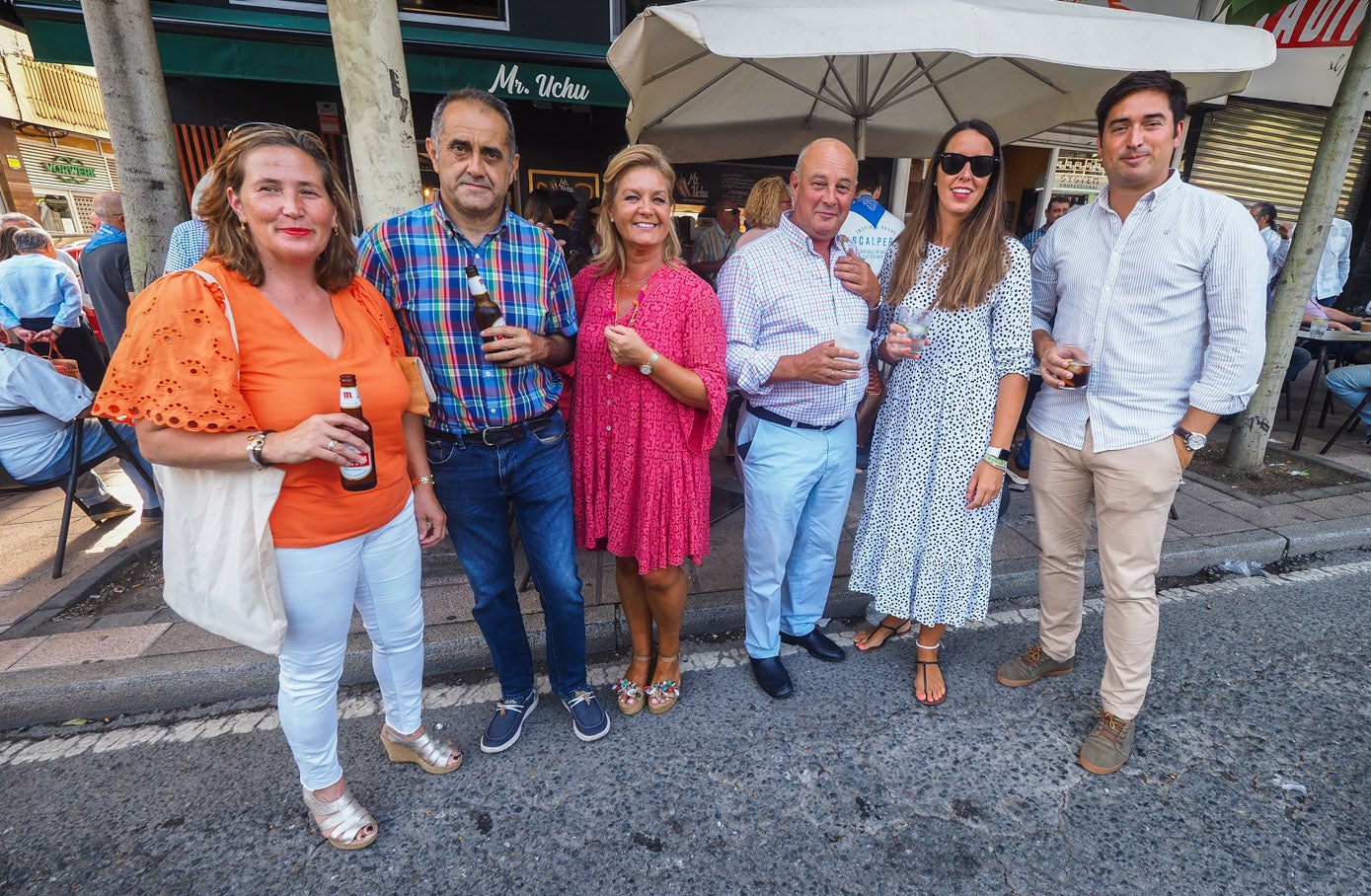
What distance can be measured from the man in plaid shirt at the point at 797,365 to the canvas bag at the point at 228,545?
1586mm

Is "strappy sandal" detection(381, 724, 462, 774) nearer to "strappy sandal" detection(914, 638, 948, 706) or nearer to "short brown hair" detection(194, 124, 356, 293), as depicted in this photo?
"short brown hair" detection(194, 124, 356, 293)

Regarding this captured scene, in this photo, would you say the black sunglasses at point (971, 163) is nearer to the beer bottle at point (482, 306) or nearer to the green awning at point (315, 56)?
the beer bottle at point (482, 306)

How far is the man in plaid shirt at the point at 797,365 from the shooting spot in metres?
2.35

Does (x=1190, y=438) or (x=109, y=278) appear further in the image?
(x=109, y=278)

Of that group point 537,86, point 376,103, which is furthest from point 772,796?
point 537,86

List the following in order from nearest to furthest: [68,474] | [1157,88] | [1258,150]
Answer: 1. [1157,88]
2. [68,474]
3. [1258,150]

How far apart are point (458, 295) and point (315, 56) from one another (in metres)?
5.22

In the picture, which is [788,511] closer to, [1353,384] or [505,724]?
[505,724]

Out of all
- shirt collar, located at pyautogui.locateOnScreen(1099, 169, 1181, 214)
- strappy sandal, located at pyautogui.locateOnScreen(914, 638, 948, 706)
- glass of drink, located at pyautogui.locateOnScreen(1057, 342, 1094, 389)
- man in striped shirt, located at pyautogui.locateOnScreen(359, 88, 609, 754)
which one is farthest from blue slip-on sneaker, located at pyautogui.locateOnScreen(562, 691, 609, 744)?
shirt collar, located at pyautogui.locateOnScreen(1099, 169, 1181, 214)

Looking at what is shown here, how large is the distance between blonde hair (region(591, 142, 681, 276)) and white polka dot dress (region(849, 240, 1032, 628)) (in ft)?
3.20

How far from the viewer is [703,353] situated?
7.28 feet

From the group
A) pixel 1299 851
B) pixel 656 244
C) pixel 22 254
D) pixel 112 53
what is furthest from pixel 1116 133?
pixel 22 254

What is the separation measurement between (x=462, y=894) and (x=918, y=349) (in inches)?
90.2

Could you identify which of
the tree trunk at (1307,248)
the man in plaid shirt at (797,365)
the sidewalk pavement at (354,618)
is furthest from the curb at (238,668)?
the tree trunk at (1307,248)
